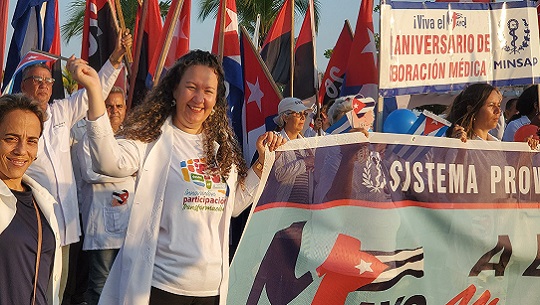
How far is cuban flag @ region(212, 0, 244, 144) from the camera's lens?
8648 mm

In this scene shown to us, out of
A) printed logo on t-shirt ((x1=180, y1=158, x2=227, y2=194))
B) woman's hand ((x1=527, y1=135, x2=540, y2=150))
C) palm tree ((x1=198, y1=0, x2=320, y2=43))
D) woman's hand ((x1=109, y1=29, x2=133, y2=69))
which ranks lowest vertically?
printed logo on t-shirt ((x1=180, y1=158, x2=227, y2=194))

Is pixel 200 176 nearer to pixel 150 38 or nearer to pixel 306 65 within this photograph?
pixel 150 38

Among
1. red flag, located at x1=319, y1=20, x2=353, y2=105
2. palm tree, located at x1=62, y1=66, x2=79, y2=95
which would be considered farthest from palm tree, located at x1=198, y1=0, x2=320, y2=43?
red flag, located at x1=319, y1=20, x2=353, y2=105

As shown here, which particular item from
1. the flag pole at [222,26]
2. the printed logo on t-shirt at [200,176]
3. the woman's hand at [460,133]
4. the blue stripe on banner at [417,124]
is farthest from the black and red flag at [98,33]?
the printed logo on t-shirt at [200,176]

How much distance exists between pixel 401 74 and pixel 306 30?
4626mm

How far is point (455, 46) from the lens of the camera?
583 cm

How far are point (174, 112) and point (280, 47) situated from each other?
242 inches

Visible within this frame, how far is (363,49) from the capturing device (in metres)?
9.74

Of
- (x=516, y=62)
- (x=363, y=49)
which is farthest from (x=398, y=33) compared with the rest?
(x=363, y=49)

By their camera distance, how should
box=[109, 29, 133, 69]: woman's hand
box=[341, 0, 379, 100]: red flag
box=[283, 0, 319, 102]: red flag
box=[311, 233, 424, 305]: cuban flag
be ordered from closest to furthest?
1. box=[311, 233, 424, 305]: cuban flag
2. box=[109, 29, 133, 69]: woman's hand
3. box=[283, 0, 319, 102]: red flag
4. box=[341, 0, 379, 100]: red flag

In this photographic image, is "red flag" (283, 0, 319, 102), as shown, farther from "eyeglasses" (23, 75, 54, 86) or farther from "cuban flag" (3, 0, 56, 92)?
"eyeglasses" (23, 75, 54, 86)

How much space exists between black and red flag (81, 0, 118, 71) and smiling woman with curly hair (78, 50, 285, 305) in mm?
4971

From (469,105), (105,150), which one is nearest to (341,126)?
(469,105)

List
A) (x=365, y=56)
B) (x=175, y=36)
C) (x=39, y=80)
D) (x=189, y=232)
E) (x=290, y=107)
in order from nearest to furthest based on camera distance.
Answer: (x=189, y=232)
(x=39, y=80)
(x=290, y=107)
(x=175, y=36)
(x=365, y=56)
